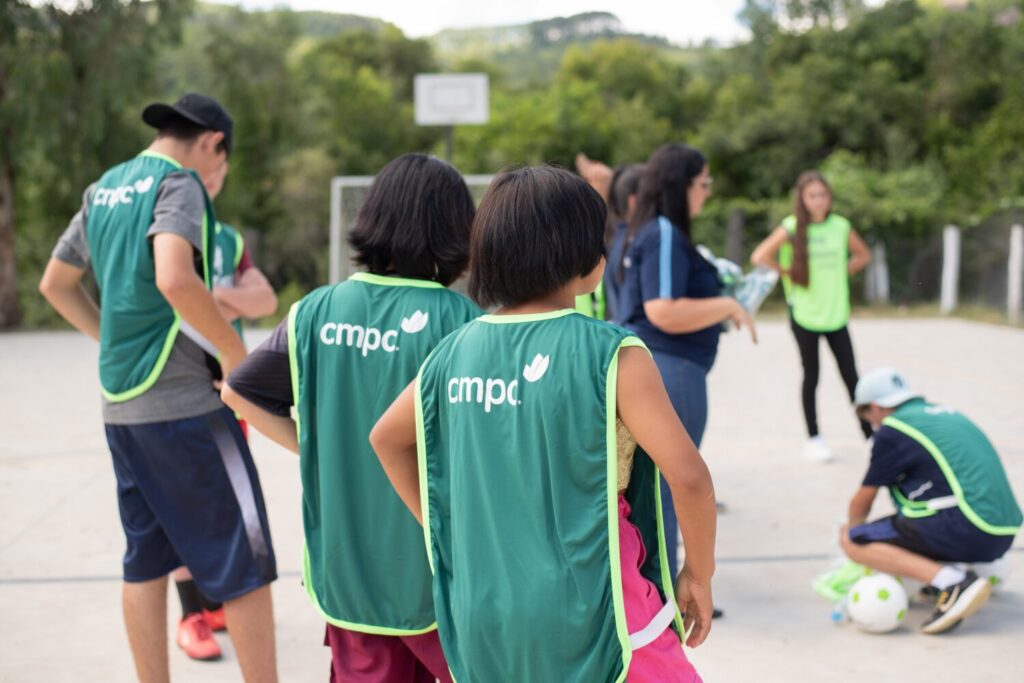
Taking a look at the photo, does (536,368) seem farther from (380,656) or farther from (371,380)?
(380,656)

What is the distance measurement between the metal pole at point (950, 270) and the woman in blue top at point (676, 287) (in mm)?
15026

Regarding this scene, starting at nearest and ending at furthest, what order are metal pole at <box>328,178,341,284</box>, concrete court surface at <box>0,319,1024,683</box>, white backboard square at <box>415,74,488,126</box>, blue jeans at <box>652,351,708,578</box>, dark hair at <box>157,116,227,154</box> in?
dark hair at <box>157,116,227,154</box>, concrete court surface at <box>0,319,1024,683</box>, blue jeans at <box>652,351,708,578</box>, metal pole at <box>328,178,341,284</box>, white backboard square at <box>415,74,488,126</box>

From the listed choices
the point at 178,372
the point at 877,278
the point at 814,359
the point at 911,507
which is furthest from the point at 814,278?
the point at 877,278

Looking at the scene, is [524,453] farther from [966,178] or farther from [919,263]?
[966,178]

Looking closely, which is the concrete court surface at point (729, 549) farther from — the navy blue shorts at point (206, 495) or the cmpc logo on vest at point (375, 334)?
the cmpc logo on vest at point (375, 334)

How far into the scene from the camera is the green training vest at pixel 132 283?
312 cm

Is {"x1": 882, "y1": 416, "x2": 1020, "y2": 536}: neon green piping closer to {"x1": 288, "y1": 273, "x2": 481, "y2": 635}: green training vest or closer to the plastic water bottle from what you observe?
the plastic water bottle

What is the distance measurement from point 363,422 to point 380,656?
0.53 metres

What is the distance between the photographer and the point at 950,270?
725 inches

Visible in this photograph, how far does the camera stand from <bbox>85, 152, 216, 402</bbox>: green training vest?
3119mm

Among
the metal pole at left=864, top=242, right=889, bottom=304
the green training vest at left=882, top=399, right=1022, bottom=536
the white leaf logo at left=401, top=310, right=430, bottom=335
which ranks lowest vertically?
the metal pole at left=864, top=242, right=889, bottom=304

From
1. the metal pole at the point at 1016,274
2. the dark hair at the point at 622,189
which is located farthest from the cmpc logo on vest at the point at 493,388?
the metal pole at the point at 1016,274

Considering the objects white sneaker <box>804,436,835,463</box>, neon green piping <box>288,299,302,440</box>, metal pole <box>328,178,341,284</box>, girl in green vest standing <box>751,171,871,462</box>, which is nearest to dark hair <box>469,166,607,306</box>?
neon green piping <box>288,299,302,440</box>

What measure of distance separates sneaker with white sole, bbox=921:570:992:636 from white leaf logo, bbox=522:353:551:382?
9.07ft
